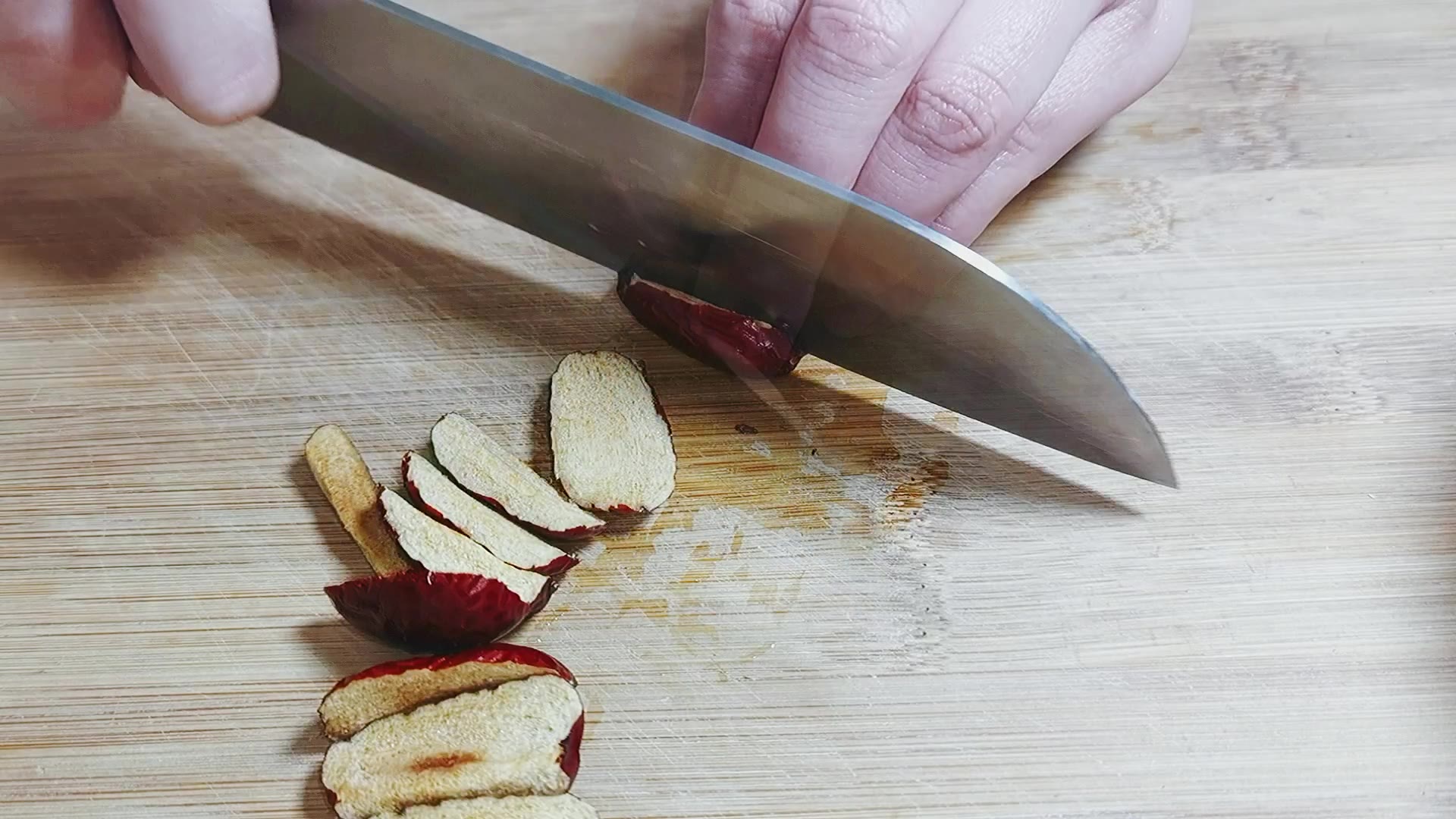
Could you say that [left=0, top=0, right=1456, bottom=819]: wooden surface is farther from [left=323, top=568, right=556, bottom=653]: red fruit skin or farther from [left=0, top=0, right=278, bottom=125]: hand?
[left=0, top=0, right=278, bottom=125]: hand

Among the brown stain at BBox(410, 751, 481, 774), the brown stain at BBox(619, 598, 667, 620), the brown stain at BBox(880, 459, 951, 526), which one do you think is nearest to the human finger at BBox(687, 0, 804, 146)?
the brown stain at BBox(880, 459, 951, 526)

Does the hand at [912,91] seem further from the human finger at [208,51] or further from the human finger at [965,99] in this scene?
the human finger at [208,51]

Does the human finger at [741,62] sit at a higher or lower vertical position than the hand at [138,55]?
higher

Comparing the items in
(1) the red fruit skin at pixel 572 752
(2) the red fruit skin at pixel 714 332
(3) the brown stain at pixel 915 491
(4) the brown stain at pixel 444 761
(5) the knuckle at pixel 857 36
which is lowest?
(4) the brown stain at pixel 444 761

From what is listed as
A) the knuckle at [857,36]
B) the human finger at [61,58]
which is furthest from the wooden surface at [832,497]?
the knuckle at [857,36]

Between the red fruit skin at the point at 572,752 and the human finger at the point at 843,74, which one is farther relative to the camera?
the human finger at the point at 843,74

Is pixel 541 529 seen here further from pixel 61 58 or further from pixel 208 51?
pixel 61 58

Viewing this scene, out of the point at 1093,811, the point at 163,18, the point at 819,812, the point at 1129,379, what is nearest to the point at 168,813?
the point at 819,812
